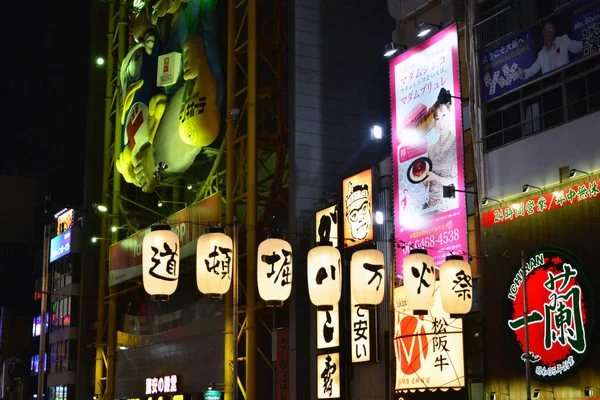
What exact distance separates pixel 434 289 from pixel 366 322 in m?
4.93

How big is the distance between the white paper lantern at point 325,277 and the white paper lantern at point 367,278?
779 millimetres

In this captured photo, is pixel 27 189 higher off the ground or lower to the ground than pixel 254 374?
higher

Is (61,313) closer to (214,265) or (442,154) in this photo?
(214,265)

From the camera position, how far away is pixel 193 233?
118 ft

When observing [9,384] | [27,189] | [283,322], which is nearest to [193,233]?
[283,322]

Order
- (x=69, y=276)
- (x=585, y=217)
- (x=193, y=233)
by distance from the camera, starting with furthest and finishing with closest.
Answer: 1. (x=69, y=276)
2. (x=193, y=233)
3. (x=585, y=217)

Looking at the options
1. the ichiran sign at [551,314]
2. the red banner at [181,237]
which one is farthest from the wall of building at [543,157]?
the red banner at [181,237]

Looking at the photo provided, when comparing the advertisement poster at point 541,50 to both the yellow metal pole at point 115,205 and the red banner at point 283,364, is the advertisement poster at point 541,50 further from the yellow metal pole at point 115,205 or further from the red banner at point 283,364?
the yellow metal pole at point 115,205

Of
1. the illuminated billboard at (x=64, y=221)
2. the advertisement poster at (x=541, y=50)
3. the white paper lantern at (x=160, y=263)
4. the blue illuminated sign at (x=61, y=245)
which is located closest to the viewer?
the advertisement poster at (x=541, y=50)

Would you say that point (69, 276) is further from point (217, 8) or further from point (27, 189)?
point (217, 8)

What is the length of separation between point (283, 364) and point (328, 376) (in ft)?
9.13

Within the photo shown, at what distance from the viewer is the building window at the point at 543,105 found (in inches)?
840

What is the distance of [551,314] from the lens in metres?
21.4

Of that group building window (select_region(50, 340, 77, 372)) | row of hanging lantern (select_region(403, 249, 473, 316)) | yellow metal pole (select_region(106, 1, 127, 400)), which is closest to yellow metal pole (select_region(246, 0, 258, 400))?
row of hanging lantern (select_region(403, 249, 473, 316))
